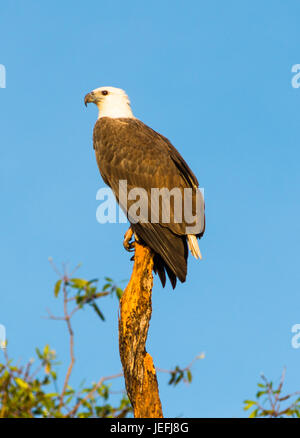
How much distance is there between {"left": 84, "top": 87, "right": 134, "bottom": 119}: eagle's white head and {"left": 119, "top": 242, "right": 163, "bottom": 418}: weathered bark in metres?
3.41

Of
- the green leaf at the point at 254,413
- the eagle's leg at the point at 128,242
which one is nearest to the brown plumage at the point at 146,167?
the eagle's leg at the point at 128,242

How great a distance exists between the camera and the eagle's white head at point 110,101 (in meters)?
10.5

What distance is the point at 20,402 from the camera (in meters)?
8.72

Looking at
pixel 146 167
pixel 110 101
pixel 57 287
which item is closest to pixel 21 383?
pixel 57 287

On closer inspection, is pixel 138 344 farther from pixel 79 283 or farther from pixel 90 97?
pixel 90 97

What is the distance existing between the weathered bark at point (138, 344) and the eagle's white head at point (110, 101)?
341 centimetres

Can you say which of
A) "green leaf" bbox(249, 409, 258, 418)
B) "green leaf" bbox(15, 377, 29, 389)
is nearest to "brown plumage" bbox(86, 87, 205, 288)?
"green leaf" bbox(249, 409, 258, 418)

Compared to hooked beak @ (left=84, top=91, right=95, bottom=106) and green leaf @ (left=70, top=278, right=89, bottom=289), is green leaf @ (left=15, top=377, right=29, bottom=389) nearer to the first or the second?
green leaf @ (left=70, top=278, right=89, bottom=289)

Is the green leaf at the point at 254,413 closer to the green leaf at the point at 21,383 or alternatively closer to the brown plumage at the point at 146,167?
the brown plumage at the point at 146,167
